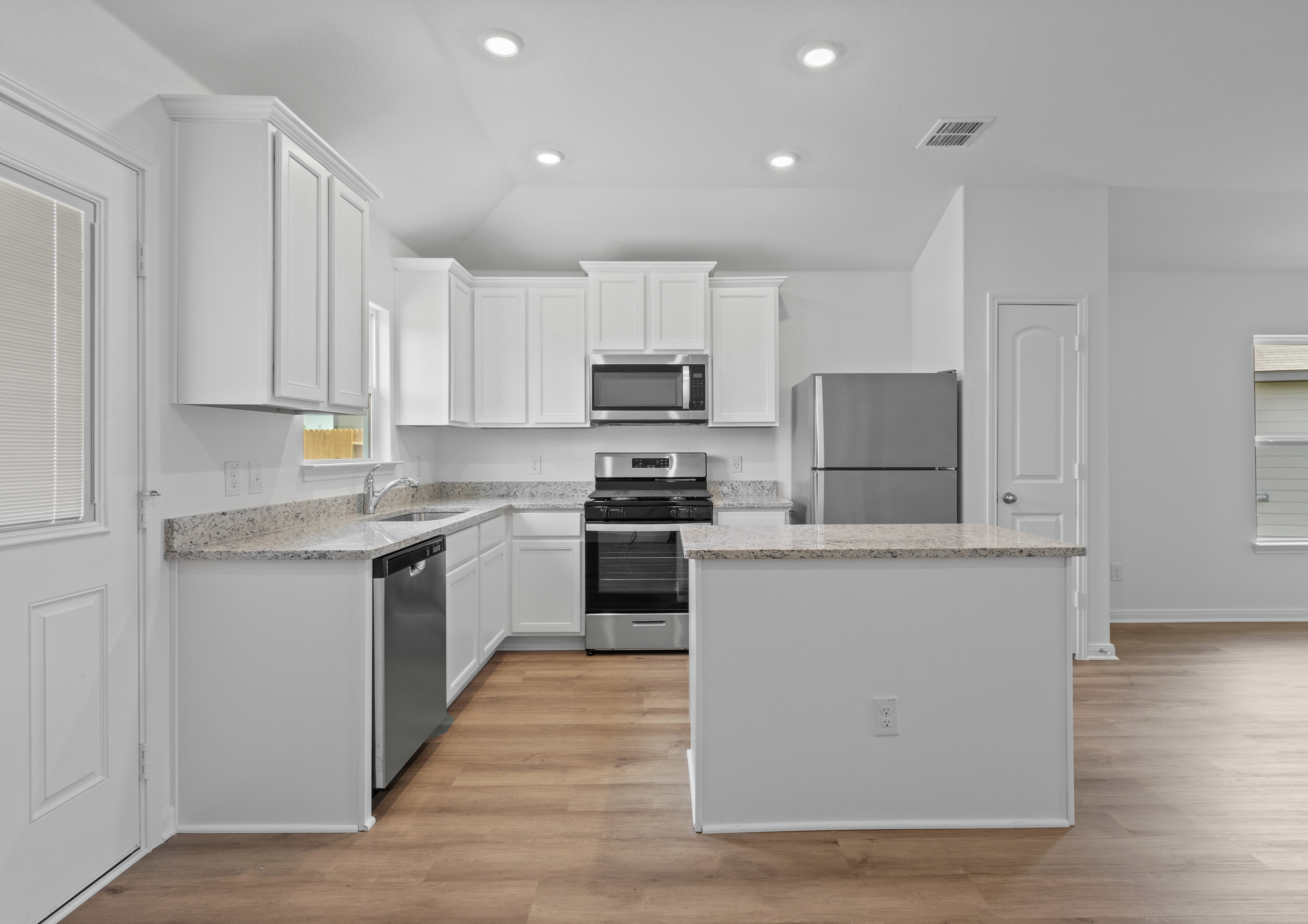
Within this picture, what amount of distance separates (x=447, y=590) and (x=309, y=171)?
5.53ft

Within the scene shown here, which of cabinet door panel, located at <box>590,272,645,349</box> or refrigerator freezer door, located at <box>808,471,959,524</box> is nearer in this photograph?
refrigerator freezer door, located at <box>808,471,959,524</box>

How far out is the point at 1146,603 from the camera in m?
4.74

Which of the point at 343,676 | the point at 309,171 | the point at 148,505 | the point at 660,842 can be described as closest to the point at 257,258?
the point at 309,171

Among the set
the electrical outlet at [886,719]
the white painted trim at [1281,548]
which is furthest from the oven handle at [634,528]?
the white painted trim at [1281,548]

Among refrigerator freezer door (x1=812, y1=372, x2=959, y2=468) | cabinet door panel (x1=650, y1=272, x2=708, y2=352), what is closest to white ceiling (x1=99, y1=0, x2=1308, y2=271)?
cabinet door panel (x1=650, y1=272, x2=708, y2=352)

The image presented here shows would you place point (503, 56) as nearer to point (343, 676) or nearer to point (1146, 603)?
point (343, 676)

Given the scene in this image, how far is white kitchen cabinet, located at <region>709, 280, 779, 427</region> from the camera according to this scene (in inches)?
174

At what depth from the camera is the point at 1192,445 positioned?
4719 mm

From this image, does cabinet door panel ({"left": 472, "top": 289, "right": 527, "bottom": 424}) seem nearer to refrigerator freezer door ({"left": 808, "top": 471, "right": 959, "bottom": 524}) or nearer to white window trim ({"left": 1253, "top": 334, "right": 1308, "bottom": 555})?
refrigerator freezer door ({"left": 808, "top": 471, "right": 959, "bottom": 524})

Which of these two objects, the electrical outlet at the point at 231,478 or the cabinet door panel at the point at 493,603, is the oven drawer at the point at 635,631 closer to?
the cabinet door panel at the point at 493,603

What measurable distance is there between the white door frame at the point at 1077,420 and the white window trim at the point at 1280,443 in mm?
1883

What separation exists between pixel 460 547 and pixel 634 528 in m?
1.19

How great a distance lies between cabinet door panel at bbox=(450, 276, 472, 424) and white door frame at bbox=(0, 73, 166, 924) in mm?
2035

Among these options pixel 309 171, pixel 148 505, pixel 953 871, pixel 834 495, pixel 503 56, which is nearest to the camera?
pixel 953 871
